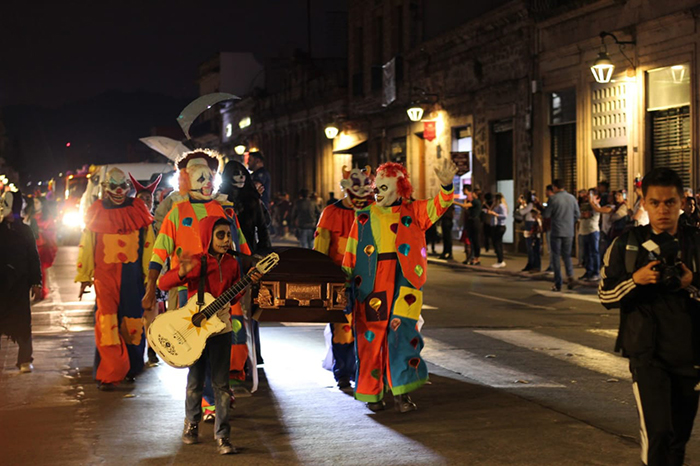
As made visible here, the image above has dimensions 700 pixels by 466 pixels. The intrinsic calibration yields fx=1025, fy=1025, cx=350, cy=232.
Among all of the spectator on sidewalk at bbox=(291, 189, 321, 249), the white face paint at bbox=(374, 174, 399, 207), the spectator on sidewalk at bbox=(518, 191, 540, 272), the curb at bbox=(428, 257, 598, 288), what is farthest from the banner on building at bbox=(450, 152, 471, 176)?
the white face paint at bbox=(374, 174, 399, 207)

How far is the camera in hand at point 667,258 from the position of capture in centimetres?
484

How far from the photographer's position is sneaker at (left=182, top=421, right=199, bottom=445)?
23.1 feet

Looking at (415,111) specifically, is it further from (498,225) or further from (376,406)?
(376,406)

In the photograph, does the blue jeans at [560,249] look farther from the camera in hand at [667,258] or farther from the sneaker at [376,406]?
the camera in hand at [667,258]

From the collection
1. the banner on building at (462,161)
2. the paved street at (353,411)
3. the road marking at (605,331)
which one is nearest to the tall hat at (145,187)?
the paved street at (353,411)

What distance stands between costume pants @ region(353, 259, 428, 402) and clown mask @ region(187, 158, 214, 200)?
149 cm

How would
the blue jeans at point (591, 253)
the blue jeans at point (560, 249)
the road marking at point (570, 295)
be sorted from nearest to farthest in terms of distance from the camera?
the road marking at point (570, 295) → the blue jeans at point (560, 249) → the blue jeans at point (591, 253)

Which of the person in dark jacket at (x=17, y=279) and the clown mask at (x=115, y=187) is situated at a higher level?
the clown mask at (x=115, y=187)

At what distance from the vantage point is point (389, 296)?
807 centimetres

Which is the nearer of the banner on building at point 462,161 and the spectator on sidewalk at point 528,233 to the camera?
the spectator on sidewalk at point 528,233

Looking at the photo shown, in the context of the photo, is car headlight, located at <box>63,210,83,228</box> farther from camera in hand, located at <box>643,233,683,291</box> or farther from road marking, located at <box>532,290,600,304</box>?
camera in hand, located at <box>643,233,683,291</box>

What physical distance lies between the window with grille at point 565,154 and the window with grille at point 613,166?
1.25m

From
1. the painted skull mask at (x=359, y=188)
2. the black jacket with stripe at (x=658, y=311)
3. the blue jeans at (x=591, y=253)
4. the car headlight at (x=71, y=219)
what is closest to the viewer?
the black jacket with stripe at (x=658, y=311)

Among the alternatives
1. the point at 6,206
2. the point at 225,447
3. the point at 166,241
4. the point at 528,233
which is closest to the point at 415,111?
the point at 528,233
